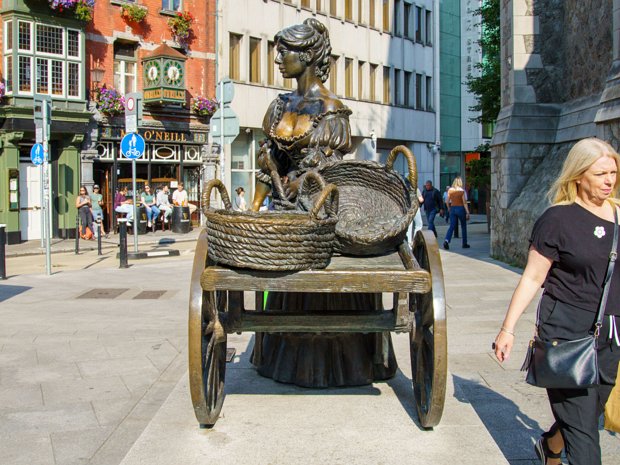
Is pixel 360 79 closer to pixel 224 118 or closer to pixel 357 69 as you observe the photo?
pixel 357 69

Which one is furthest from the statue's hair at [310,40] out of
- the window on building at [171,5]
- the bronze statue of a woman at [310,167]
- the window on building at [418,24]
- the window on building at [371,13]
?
the window on building at [418,24]

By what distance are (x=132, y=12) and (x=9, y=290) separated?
56.4 ft

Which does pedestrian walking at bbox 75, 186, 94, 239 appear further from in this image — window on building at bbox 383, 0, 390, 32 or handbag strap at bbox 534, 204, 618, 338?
window on building at bbox 383, 0, 390, 32

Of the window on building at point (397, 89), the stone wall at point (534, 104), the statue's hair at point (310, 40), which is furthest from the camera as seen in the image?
the window on building at point (397, 89)

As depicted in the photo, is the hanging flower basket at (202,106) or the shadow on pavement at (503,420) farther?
the hanging flower basket at (202,106)

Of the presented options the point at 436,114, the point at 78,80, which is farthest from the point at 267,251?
the point at 436,114

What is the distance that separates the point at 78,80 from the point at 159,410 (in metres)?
21.3

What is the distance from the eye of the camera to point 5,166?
22422 millimetres

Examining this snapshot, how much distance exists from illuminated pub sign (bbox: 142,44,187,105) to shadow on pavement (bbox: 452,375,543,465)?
73.0ft

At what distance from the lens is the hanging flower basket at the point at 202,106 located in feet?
93.7

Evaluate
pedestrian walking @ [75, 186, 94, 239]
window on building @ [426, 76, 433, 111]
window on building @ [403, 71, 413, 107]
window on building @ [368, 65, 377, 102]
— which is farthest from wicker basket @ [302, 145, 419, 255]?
window on building @ [426, 76, 433, 111]

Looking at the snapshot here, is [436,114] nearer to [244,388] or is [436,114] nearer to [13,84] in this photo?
[13,84]

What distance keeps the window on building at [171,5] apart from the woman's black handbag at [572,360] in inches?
1047

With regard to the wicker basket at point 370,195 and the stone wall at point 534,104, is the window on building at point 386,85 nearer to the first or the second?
the stone wall at point 534,104
